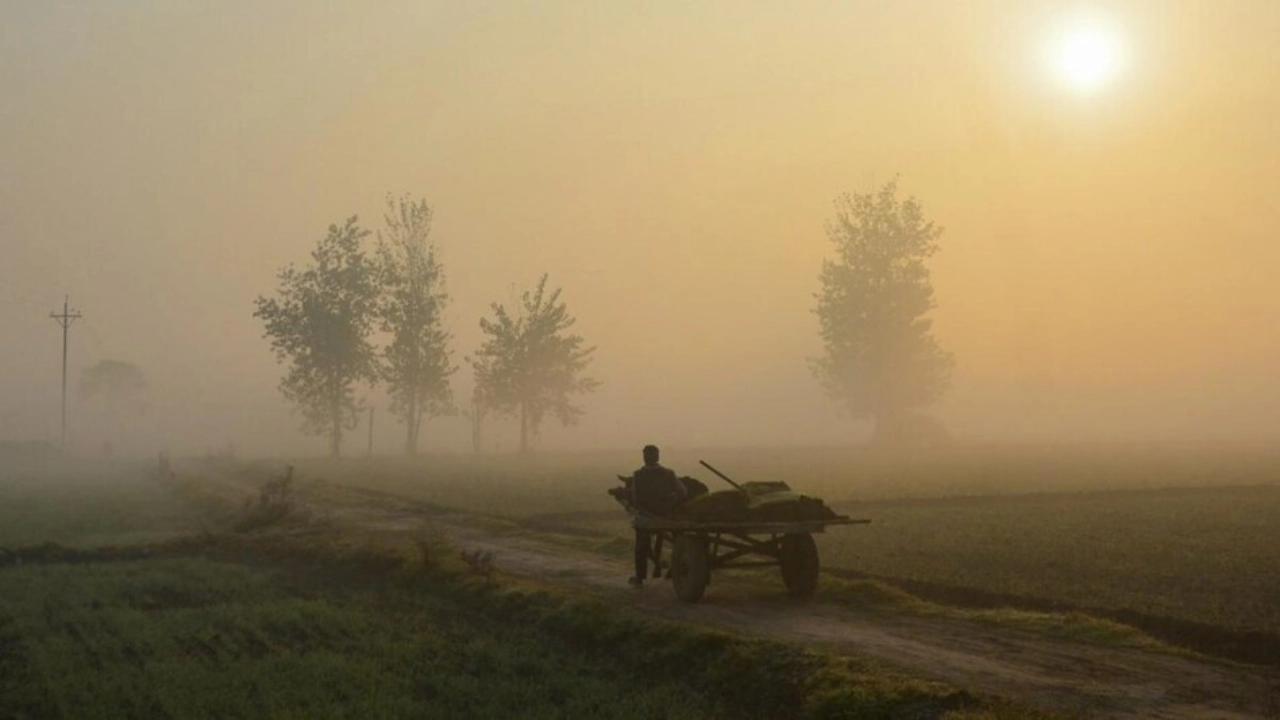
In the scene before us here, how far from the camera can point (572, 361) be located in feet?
371

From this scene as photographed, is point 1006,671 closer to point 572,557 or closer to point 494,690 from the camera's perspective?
point 494,690

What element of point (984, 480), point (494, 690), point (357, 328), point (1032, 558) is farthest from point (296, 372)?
point (494, 690)

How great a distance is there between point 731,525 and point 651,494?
95.8 inches

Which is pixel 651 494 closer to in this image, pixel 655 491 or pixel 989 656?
pixel 655 491

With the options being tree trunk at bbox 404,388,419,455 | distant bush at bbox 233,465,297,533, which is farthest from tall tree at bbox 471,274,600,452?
distant bush at bbox 233,465,297,533

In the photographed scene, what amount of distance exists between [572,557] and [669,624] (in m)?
11.3

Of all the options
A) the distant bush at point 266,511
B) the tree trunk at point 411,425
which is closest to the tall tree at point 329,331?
the tree trunk at point 411,425

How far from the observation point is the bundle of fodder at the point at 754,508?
65.5 feet

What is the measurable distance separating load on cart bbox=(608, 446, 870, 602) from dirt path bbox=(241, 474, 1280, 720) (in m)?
0.58

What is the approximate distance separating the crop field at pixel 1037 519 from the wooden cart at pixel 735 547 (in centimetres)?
324

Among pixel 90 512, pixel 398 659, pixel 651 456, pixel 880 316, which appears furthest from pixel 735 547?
pixel 880 316

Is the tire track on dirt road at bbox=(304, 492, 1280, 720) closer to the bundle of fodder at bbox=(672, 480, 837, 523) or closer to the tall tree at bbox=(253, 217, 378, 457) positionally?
the bundle of fodder at bbox=(672, 480, 837, 523)

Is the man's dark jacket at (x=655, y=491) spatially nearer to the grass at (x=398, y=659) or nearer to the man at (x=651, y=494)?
the man at (x=651, y=494)

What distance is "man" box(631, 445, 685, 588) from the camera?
846 inches
